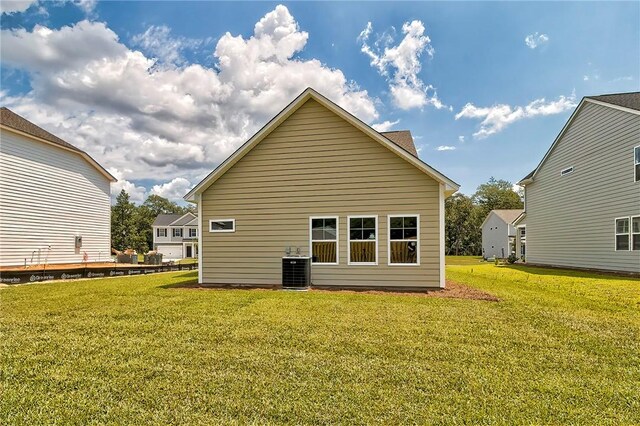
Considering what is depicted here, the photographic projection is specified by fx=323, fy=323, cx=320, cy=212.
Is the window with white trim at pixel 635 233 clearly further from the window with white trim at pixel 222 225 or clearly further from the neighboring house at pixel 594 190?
the window with white trim at pixel 222 225

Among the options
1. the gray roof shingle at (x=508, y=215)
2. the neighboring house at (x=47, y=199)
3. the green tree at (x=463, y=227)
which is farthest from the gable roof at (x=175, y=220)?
the gray roof shingle at (x=508, y=215)

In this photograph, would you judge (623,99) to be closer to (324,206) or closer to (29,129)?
(324,206)

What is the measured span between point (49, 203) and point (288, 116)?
50.2ft

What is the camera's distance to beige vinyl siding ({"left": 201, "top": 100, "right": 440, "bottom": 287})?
31.8 ft

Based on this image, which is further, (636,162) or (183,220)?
(183,220)

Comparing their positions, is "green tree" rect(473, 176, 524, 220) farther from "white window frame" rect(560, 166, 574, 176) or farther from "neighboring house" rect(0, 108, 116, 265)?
"neighboring house" rect(0, 108, 116, 265)

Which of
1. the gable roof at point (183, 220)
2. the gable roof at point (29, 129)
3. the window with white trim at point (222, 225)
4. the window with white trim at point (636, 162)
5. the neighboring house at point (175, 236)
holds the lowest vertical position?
the neighboring house at point (175, 236)

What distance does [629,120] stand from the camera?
13266mm

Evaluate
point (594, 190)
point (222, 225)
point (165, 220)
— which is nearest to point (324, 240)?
point (222, 225)

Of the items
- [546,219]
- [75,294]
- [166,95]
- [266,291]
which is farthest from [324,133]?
[546,219]

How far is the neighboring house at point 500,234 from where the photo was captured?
3869cm

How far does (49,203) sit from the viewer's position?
17344mm

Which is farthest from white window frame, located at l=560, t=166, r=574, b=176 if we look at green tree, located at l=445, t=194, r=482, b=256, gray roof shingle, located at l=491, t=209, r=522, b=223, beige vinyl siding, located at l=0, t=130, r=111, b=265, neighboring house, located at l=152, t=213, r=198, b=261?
neighboring house, located at l=152, t=213, r=198, b=261

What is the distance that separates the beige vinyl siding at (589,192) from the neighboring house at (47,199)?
89.5 feet
